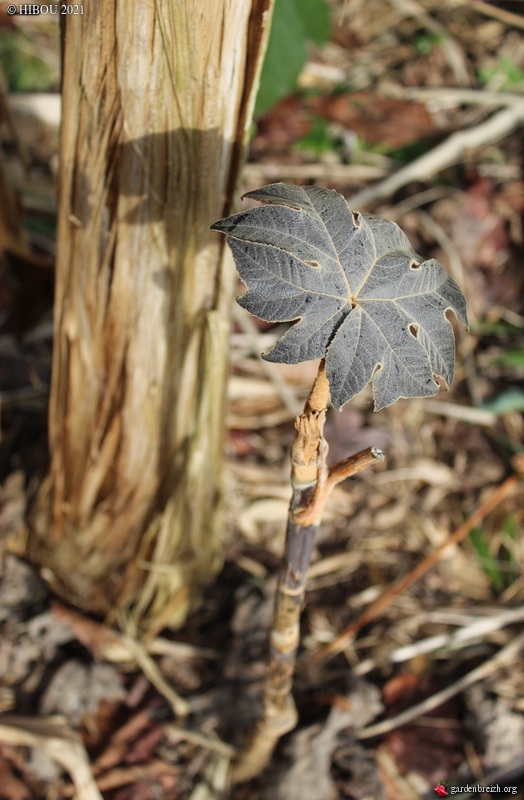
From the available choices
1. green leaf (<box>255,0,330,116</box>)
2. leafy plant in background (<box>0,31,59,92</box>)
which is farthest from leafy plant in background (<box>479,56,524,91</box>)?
leafy plant in background (<box>0,31,59,92</box>)

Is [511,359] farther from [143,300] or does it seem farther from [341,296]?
[341,296]

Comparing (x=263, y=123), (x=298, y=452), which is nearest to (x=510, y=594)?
(x=298, y=452)

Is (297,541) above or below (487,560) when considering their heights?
above

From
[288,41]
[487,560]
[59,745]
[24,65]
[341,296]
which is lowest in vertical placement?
[59,745]

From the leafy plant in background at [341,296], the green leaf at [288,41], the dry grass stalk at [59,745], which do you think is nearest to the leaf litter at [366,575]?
the dry grass stalk at [59,745]

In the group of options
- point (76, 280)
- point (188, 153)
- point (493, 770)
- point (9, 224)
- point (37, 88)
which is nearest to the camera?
point (188, 153)

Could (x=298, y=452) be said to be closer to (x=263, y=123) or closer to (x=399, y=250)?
(x=399, y=250)

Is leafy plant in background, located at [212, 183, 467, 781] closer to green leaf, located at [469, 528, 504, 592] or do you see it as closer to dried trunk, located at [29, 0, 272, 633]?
dried trunk, located at [29, 0, 272, 633]

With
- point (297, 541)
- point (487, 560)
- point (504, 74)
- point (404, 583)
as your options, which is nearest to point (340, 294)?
point (297, 541)

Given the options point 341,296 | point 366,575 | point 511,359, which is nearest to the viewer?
Answer: point 341,296
